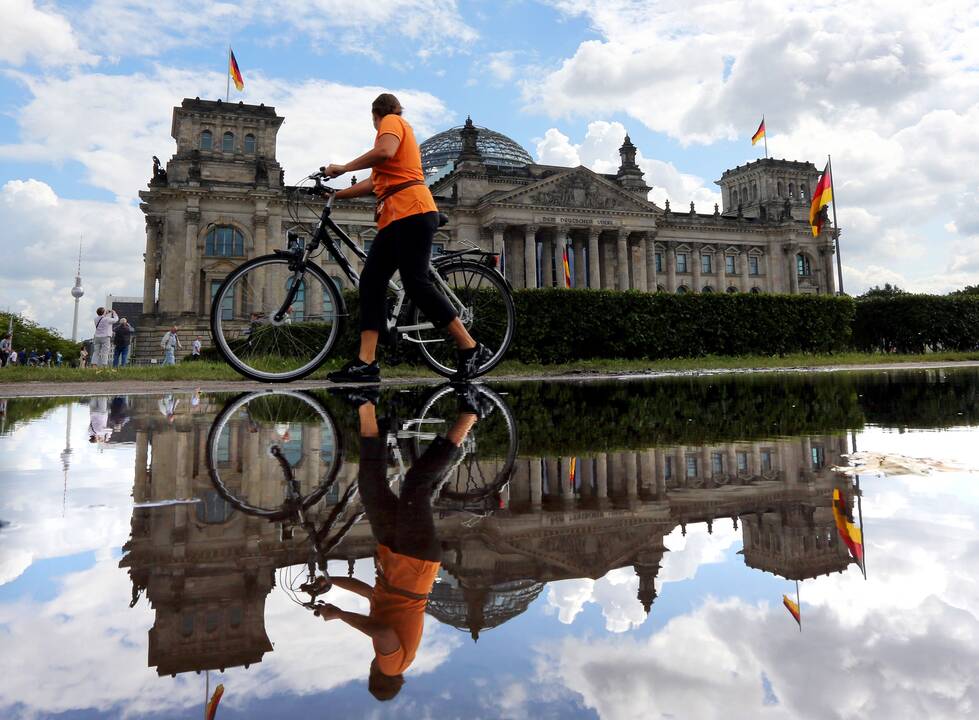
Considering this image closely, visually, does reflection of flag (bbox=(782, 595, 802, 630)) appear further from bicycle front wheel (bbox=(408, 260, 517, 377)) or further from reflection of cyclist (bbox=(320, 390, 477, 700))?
bicycle front wheel (bbox=(408, 260, 517, 377))

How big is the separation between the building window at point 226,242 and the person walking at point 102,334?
26.4 m

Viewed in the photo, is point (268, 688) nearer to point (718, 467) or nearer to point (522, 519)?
point (522, 519)

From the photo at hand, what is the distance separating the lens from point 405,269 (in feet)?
16.0

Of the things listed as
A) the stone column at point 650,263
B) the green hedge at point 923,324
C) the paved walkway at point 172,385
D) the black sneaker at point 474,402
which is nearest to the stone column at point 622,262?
the stone column at point 650,263

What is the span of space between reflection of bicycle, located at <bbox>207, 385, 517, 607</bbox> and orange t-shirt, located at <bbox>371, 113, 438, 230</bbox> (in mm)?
1436

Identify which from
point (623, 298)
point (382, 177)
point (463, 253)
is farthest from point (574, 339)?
point (382, 177)

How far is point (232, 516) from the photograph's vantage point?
6.03 ft

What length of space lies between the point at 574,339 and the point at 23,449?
15.4 meters

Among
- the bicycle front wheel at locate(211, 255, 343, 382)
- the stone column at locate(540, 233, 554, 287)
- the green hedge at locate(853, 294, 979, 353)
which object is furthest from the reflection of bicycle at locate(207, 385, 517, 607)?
the stone column at locate(540, 233, 554, 287)

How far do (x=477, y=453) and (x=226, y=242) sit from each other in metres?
46.4

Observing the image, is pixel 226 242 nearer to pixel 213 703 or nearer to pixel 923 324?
pixel 923 324

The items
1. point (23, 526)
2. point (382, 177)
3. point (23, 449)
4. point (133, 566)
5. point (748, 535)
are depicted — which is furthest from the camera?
point (382, 177)

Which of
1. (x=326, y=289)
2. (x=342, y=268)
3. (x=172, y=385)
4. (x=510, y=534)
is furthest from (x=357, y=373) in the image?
(x=172, y=385)

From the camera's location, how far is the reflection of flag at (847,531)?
1.50m
